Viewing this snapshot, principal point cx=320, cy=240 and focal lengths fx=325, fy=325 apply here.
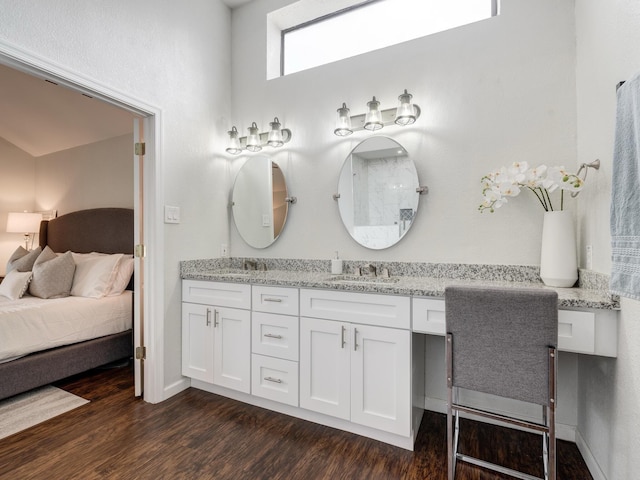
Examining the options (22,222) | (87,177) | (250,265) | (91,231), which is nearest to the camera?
(250,265)

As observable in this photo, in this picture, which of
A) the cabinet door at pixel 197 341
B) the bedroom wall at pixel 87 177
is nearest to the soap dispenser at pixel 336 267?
the cabinet door at pixel 197 341

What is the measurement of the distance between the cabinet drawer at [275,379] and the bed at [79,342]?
1.49 metres

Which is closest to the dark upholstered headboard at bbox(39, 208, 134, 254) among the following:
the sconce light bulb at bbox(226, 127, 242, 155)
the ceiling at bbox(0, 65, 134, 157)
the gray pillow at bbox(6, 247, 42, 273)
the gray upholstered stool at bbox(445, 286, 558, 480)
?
the gray pillow at bbox(6, 247, 42, 273)

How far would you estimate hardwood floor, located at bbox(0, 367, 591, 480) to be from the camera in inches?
60.4

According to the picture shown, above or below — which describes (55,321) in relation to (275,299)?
below

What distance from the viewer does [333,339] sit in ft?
Result: 6.13

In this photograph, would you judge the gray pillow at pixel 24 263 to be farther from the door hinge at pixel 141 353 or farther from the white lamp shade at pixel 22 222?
the door hinge at pixel 141 353

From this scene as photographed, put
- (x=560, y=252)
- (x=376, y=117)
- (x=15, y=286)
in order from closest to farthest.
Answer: (x=560, y=252)
(x=376, y=117)
(x=15, y=286)

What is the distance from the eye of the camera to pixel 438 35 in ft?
6.98

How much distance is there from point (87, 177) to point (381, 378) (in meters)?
4.09

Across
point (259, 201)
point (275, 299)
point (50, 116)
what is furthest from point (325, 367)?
point (50, 116)

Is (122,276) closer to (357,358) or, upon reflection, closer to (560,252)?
(357,358)

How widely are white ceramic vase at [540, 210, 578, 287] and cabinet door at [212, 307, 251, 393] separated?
1.76 metres

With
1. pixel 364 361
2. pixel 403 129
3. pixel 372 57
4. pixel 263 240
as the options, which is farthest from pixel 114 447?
pixel 372 57
